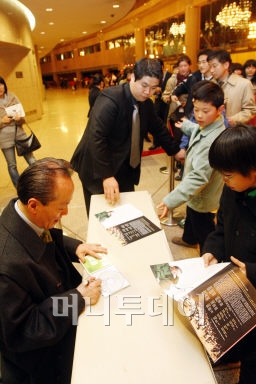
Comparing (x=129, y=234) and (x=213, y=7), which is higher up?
(x=213, y=7)

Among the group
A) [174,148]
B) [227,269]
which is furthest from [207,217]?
[227,269]

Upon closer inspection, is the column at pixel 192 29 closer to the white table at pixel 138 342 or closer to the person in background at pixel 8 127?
the person in background at pixel 8 127

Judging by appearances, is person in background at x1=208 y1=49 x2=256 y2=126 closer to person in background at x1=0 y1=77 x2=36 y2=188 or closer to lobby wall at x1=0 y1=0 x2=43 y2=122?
person in background at x1=0 y1=77 x2=36 y2=188

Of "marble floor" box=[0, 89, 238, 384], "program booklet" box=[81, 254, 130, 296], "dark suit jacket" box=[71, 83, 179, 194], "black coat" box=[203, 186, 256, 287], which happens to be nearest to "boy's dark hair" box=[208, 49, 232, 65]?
"dark suit jacket" box=[71, 83, 179, 194]

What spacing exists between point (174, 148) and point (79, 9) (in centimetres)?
984

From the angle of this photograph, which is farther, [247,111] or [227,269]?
[247,111]

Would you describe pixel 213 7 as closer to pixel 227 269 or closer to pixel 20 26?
pixel 20 26

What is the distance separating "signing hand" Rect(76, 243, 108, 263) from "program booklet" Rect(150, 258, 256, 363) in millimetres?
363

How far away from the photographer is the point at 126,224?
5.21 ft

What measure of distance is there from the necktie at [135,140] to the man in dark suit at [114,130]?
0.9 inches

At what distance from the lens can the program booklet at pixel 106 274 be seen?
1154 mm

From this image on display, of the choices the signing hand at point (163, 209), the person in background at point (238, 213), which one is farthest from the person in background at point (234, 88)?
the person in background at point (238, 213)

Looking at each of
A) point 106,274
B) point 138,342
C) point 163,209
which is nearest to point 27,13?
point 163,209

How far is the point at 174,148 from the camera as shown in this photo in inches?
93.5
